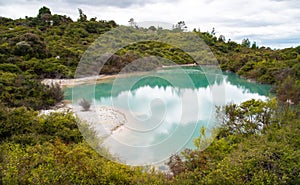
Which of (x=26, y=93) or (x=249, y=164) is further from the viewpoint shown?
(x=26, y=93)

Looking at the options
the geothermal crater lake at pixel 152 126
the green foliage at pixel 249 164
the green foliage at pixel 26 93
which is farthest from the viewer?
the green foliage at pixel 26 93

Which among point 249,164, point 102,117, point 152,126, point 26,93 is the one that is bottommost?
point 102,117

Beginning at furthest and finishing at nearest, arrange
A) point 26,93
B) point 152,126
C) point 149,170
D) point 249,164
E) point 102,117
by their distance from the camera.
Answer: point 26,93 → point 102,117 → point 152,126 → point 149,170 → point 249,164

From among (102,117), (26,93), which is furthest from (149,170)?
(26,93)

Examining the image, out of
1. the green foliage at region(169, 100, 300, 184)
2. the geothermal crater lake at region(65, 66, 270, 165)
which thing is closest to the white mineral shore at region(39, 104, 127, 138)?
the geothermal crater lake at region(65, 66, 270, 165)

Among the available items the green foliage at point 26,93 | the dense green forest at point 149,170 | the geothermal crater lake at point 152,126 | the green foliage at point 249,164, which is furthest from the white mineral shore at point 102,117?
the green foliage at point 249,164

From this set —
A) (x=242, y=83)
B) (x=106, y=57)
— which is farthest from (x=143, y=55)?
(x=242, y=83)

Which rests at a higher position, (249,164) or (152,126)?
(249,164)

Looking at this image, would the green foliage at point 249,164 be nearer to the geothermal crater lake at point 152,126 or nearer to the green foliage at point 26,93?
the geothermal crater lake at point 152,126

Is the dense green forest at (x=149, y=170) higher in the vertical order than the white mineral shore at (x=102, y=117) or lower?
higher

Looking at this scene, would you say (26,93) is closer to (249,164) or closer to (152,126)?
(152,126)

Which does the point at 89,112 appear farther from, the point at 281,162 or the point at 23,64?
the point at 23,64
